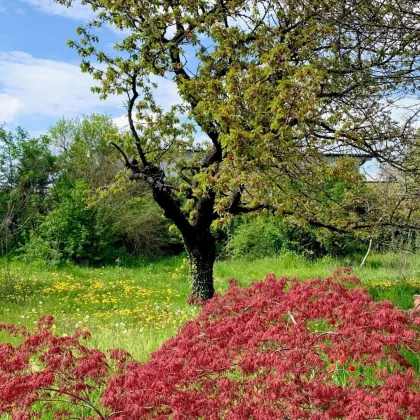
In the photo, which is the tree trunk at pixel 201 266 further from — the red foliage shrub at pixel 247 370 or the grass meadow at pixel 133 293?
the red foliage shrub at pixel 247 370

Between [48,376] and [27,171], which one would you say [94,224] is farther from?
[48,376]

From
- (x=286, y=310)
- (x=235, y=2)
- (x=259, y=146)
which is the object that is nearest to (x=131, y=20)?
(x=235, y=2)

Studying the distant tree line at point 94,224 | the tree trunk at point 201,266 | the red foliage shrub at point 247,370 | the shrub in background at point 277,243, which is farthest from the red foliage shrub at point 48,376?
the shrub in background at point 277,243

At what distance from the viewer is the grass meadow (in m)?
6.63

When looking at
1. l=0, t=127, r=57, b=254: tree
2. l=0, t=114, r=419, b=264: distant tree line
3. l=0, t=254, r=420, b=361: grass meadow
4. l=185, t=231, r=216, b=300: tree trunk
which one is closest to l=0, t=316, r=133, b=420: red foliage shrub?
l=0, t=254, r=420, b=361: grass meadow

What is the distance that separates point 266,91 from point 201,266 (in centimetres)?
357

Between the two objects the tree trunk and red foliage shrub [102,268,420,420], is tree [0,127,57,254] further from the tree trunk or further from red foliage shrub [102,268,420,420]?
red foliage shrub [102,268,420,420]

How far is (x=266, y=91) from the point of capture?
556 cm

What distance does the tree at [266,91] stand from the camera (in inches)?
212

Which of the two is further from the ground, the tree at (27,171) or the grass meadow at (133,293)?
the tree at (27,171)

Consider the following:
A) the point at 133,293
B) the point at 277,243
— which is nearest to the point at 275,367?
the point at 133,293

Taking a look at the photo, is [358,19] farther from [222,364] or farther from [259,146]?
[222,364]

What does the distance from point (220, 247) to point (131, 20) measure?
12.1m

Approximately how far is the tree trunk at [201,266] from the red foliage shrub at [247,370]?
4050mm
